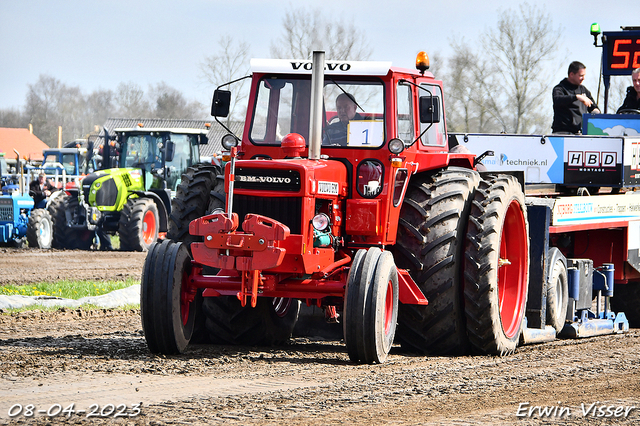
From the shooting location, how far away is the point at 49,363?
A: 20.6 feet

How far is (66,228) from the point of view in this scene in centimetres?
2028

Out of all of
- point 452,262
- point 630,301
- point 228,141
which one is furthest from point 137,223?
point 452,262

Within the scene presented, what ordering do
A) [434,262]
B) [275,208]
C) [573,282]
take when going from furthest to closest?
1. [573,282]
2. [434,262]
3. [275,208]

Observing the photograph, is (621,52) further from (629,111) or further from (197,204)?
(197,204)

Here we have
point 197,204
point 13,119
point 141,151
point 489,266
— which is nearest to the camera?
point 489,266

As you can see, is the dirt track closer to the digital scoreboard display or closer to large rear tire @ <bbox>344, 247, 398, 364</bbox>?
large rear tire @ <bbox>344, 247, 398, 364</bbox>

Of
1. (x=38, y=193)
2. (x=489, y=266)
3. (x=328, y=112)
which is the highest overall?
(x=328, y=112)

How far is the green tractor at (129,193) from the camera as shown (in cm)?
1944

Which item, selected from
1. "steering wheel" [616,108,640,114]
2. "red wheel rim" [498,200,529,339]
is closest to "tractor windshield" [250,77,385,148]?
"red wheel rim" [498,200,529,339]

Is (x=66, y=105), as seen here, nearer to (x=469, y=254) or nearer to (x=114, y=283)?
(x=114, y=283)

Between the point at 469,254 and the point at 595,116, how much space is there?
5.06 metres

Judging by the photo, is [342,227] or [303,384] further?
[342,227]

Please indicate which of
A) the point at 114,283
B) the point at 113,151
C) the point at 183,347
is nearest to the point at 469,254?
the point at 183,347

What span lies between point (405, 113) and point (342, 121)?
554 mm
